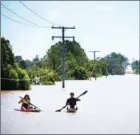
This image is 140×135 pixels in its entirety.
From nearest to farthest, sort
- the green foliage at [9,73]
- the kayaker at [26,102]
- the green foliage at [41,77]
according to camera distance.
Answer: the kayaker at [26,102] < the green foliage at [9,73] < the green foliage at [41,77]

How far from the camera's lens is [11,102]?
24172 millimetres

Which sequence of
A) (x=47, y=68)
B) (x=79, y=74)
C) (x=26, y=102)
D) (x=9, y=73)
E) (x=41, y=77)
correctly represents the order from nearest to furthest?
(x=26, y=102), (x=9, y=73), (x=41, y=77), (x=47, y=68), (x=79, y=74)

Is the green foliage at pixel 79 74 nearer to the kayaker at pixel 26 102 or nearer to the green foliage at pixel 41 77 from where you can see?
the green foliage at pixel 41 77

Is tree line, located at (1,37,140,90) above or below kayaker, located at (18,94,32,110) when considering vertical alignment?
above

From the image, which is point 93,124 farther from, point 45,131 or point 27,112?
point 27,112

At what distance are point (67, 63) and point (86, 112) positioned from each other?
140 ft

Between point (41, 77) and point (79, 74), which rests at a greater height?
Answer: point (79, 74)

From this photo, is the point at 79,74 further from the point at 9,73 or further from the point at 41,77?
the point at 9,73

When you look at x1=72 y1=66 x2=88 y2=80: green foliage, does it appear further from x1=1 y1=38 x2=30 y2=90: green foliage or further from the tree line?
x1=1 y1=38 x2=30 y2=90: green foliage

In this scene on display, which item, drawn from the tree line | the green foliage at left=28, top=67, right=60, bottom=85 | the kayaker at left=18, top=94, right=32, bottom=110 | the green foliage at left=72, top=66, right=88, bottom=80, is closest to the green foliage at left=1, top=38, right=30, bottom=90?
the tree line

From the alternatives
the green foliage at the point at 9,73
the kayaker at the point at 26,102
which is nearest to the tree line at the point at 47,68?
the green foliage at the point at 9,73

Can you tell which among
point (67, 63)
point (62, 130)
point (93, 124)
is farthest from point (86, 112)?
point (67, 63)

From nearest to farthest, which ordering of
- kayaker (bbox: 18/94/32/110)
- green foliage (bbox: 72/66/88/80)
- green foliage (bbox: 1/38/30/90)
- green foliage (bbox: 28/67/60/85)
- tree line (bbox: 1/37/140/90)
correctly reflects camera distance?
1. kayaker (bbox: 18/94/32/110)
2. green foliage (bbox: 1/38/30/90)
3. tree line (bbox: 1/37/140/90)
4. green foliage (bbox: 28/67/60/85)
5. green foliage (bbox: 72/66/88/80)

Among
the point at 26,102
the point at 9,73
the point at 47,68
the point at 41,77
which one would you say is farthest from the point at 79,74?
the point at 26,102
